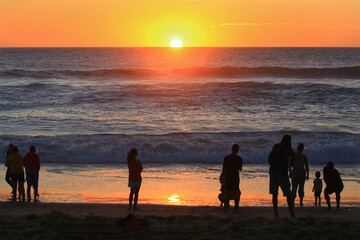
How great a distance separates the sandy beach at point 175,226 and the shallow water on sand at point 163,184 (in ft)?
5.00

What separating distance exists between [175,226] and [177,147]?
919cm

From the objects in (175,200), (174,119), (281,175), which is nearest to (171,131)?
(174,119)

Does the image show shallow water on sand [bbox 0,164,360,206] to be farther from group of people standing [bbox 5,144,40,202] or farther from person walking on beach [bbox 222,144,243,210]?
person walking on beach [bbox 222,144,243,210]

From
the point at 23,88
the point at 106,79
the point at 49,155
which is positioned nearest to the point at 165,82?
the point at 106,79

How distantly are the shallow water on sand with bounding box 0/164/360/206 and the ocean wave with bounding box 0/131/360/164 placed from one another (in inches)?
40.7

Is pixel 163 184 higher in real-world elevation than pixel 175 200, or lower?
higher

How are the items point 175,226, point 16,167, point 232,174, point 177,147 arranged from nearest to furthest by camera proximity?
1. point 175,226
2. point 232,174
3. point 16,167
4. point 177,147

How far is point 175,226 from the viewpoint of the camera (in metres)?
7.14

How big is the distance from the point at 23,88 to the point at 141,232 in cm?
2882

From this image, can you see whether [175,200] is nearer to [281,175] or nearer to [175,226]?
[175,226]

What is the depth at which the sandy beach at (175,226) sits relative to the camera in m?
6.66

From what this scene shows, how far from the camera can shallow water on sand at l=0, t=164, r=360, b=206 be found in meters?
9.97

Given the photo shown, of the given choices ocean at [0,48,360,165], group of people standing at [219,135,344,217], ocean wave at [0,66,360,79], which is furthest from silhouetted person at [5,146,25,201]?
ocean wave at [0,66,360,79]

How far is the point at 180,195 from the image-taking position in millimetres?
10336
